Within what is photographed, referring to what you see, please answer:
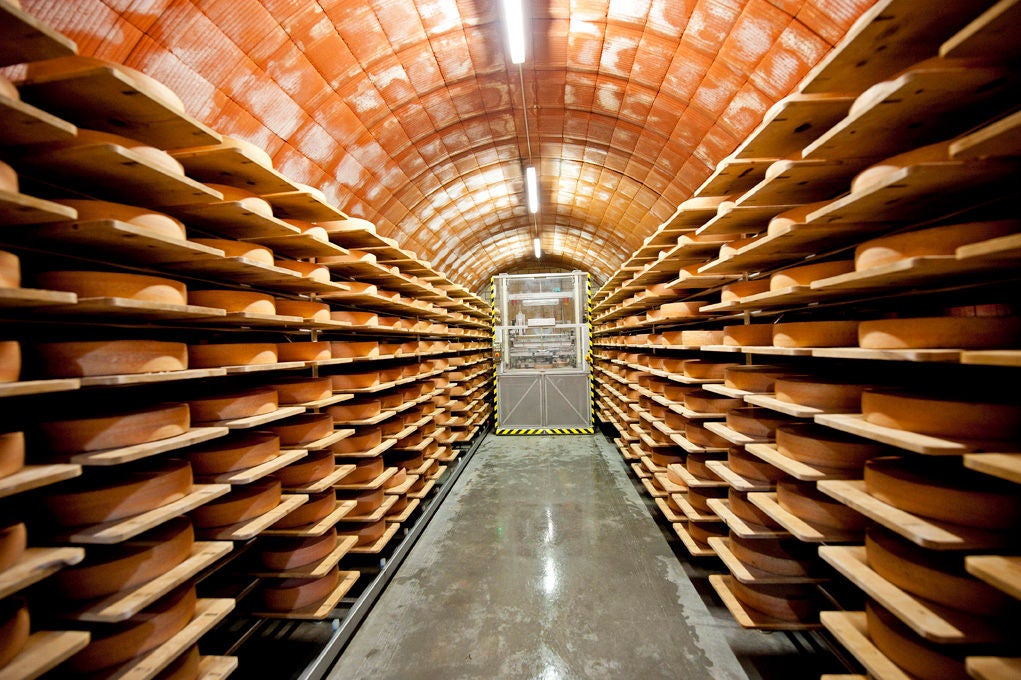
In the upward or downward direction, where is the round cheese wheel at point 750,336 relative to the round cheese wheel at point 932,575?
upward

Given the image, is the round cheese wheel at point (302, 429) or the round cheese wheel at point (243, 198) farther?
the round cheese wheel at point (302, 429)

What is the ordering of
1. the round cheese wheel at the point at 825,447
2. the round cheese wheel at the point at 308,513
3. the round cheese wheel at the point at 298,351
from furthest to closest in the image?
the round cheese wheel at the point at 298,351, the round cheese wheel at the point at 308,513, the round cheese wheel at the point at 825,447

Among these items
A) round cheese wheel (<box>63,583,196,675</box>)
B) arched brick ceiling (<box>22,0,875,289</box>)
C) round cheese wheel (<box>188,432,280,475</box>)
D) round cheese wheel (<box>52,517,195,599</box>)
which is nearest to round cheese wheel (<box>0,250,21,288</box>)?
round cheese wheel (<box>52,517,195,599</box>)

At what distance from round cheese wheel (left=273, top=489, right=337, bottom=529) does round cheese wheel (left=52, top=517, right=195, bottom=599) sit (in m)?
0.86

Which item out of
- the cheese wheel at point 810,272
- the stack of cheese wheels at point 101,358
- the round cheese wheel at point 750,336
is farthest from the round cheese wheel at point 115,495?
the round cheese wheel at point 750,336

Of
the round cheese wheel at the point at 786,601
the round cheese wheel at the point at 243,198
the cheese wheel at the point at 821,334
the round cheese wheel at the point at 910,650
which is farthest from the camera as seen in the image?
the round cheese wheel at the point at 786,601

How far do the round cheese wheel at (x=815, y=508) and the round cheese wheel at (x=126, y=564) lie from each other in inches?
110

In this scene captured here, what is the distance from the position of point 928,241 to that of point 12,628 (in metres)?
3.08

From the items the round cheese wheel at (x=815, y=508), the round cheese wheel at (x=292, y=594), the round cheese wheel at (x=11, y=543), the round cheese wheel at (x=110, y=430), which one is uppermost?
the round cheese wheel at (x=110, y=430)

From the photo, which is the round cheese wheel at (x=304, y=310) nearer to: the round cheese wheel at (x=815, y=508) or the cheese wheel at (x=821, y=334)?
the cheese wheel at (x=821, y=334)

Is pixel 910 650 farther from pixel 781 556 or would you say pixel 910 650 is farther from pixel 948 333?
pixel 948 333

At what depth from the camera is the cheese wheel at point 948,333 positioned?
133 cm

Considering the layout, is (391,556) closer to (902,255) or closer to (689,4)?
(902,255)

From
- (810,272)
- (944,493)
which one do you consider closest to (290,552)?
(944,493)
